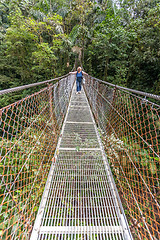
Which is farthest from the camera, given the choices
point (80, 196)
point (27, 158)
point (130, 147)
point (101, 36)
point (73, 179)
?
point (101, 36)

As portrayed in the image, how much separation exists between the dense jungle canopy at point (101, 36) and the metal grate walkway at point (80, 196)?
16.2ft

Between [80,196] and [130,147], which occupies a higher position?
[130,147]

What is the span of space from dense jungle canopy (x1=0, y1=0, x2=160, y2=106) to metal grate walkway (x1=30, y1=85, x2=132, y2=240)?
16.2 feet

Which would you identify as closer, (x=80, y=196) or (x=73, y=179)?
(x=80, y=196)

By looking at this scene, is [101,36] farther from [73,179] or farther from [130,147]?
[73,179]

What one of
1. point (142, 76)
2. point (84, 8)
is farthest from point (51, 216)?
point (84, 8)

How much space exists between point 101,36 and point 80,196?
6.25 metres

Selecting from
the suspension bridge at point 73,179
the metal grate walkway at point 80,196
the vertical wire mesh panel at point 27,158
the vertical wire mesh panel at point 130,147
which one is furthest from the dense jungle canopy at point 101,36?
the vertical wire mesh panel at point 27,158

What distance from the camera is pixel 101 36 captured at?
546 centimetres

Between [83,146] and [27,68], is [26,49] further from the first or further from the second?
[83,146]

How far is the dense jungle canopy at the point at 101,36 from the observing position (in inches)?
204

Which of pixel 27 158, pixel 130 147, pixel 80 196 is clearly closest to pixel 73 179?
pixel 80 196

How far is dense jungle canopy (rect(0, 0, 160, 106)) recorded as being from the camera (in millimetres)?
5191

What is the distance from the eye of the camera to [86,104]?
337 centimetres
